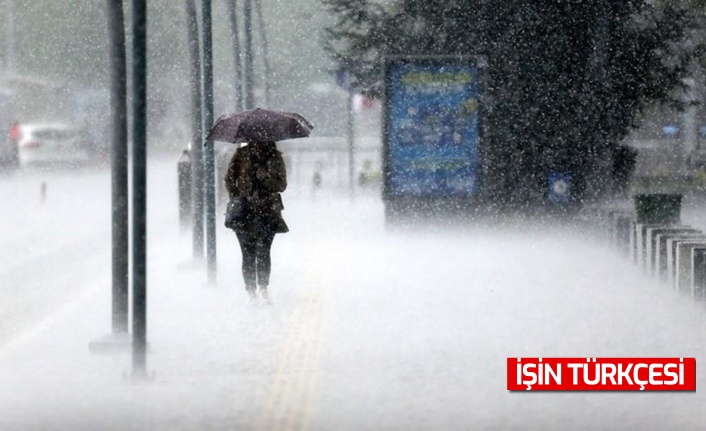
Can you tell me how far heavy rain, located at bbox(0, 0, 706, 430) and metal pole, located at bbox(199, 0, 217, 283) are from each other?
36 mm

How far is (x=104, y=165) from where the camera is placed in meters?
58.2

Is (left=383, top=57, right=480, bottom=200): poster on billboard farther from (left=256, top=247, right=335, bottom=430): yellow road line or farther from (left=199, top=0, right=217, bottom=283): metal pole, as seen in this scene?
(left=256, top=247, right=335, bottom=430): yellow road line

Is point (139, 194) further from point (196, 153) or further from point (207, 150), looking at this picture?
point (196, 153)

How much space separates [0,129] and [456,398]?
43.4 meters

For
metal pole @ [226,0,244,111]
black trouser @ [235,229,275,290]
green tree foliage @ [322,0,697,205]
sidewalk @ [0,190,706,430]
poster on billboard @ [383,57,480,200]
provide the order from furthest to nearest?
metal pole @ [226,0,244,111], green tree foliage @ [322,0,697,205], poster on billboard @ [383,57,480,200], black trouser @ [235,229,275,290], sidewalk @ [0,190,706,430]

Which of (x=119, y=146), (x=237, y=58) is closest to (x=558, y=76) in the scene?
(x=237, y=58)

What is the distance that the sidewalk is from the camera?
9.87 meters

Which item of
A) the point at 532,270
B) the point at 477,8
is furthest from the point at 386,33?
the point at 532,270

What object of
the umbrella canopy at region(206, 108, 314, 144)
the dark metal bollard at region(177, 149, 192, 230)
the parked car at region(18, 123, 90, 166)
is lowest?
the dark metal bollard at region(177, 149, 192, 230)

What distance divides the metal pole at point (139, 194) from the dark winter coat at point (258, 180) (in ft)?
14.1

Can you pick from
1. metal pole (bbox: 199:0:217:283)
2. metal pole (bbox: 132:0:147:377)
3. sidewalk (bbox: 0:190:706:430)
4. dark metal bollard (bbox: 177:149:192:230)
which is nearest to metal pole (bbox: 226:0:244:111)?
dark metal bollard (bbox: 177:149:192:230)

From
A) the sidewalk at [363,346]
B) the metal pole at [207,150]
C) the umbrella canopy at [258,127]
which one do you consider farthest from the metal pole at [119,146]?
the metal pole at [207,150]

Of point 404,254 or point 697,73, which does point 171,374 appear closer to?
point 404,254

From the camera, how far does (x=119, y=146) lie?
12461 millimetres
